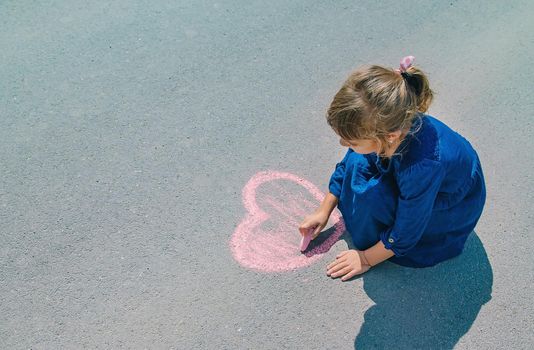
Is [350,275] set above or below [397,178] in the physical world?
below

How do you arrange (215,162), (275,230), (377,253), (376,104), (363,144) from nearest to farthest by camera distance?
(376,104)
(363,144)
(377,253)
(275,230)
(215,162)

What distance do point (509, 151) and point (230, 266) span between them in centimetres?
208

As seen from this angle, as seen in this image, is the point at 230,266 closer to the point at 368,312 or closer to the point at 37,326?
the point at 368,312

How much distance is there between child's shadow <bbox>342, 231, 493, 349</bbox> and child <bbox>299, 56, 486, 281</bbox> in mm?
75

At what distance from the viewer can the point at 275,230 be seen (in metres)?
2.98

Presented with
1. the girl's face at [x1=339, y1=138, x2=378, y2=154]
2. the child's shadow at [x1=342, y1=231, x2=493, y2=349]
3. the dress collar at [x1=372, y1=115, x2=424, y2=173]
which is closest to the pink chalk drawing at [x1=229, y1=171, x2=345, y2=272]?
the child's shadow at [x1=342, y1=231, x2=493, y2=349]

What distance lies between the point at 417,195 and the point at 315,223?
72 cm

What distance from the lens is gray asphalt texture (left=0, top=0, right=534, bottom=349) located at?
2.61m

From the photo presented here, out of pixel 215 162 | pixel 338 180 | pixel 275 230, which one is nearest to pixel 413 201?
pixel 338 180

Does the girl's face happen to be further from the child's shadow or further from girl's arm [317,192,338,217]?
the child's shadow

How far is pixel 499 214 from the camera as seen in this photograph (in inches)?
123

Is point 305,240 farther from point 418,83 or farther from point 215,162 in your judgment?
point 418,83

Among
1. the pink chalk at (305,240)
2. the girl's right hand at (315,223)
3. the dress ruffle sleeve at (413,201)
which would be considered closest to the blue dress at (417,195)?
the dress ruffle sleeve at (413,201)

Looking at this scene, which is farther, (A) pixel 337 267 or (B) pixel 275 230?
(B) pixel 275 230
